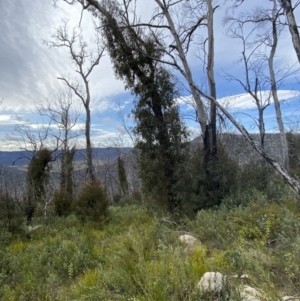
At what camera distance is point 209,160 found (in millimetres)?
8203

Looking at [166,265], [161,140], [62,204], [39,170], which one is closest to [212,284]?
[166,265]

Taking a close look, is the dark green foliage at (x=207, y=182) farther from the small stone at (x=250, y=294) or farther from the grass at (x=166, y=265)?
the small stone at (x=250, y=294)

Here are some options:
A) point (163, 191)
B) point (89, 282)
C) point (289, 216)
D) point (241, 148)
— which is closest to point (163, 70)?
point (163, 191)

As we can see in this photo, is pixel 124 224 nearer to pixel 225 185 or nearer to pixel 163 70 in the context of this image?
pixel 225 185

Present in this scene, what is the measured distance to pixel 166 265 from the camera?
2719 mm

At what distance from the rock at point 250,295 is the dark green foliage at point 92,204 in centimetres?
769

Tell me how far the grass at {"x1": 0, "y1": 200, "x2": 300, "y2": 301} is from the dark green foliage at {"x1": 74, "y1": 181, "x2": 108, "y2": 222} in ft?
11.9

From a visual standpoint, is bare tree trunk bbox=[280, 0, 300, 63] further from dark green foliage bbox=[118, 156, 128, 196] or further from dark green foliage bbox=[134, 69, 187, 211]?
dark green foliage bbox=[118, 156, 128, 196]

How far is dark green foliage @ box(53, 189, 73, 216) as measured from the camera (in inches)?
456

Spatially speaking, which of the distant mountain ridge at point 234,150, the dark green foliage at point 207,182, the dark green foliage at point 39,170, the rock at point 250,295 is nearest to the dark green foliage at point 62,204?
the dark green foliage at point 39,170

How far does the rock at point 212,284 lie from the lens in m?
2.39

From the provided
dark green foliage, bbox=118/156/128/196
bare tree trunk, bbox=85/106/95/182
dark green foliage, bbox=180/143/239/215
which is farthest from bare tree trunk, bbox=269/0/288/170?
dark green foliage, bbox=118/156/128/196

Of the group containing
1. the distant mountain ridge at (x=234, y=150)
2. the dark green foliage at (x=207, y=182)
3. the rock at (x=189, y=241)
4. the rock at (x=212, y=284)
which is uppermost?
the distant mountain ridge at (x=234, y=150)

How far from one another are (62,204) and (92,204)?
2544 mm
